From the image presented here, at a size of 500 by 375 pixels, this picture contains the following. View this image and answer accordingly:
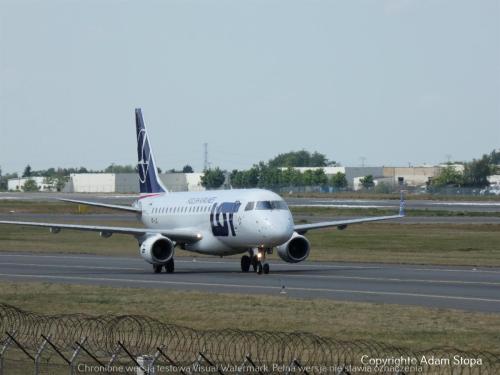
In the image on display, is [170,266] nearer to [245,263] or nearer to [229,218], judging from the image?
[245,263]

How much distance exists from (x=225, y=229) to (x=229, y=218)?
0.61 m

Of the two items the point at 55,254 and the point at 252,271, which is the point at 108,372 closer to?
the point at 252,271

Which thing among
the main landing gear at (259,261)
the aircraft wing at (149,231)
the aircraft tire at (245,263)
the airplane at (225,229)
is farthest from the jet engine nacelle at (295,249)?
the aircraft wing at (149,231)

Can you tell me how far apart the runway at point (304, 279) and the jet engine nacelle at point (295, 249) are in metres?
Answer: 0.59

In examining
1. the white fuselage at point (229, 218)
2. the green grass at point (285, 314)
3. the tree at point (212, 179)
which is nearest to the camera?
the green grass at point (285, 314)

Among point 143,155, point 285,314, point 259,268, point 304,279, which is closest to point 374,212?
point 143,155

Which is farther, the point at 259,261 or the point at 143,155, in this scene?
the point at 143,155

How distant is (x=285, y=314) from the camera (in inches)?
1169

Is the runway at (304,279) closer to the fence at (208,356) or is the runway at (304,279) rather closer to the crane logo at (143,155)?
the crane logo at (143,155)

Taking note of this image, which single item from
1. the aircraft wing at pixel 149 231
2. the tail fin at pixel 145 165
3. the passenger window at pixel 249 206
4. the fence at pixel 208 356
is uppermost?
the tail fin at pixel 145 165

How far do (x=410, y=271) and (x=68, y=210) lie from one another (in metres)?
83.2

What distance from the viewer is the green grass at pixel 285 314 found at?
83.6ft

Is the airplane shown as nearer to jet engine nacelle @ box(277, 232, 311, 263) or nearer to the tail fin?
jet engine nacelle @ box(277, 232, 311, 263)

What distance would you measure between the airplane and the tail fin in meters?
3.63
